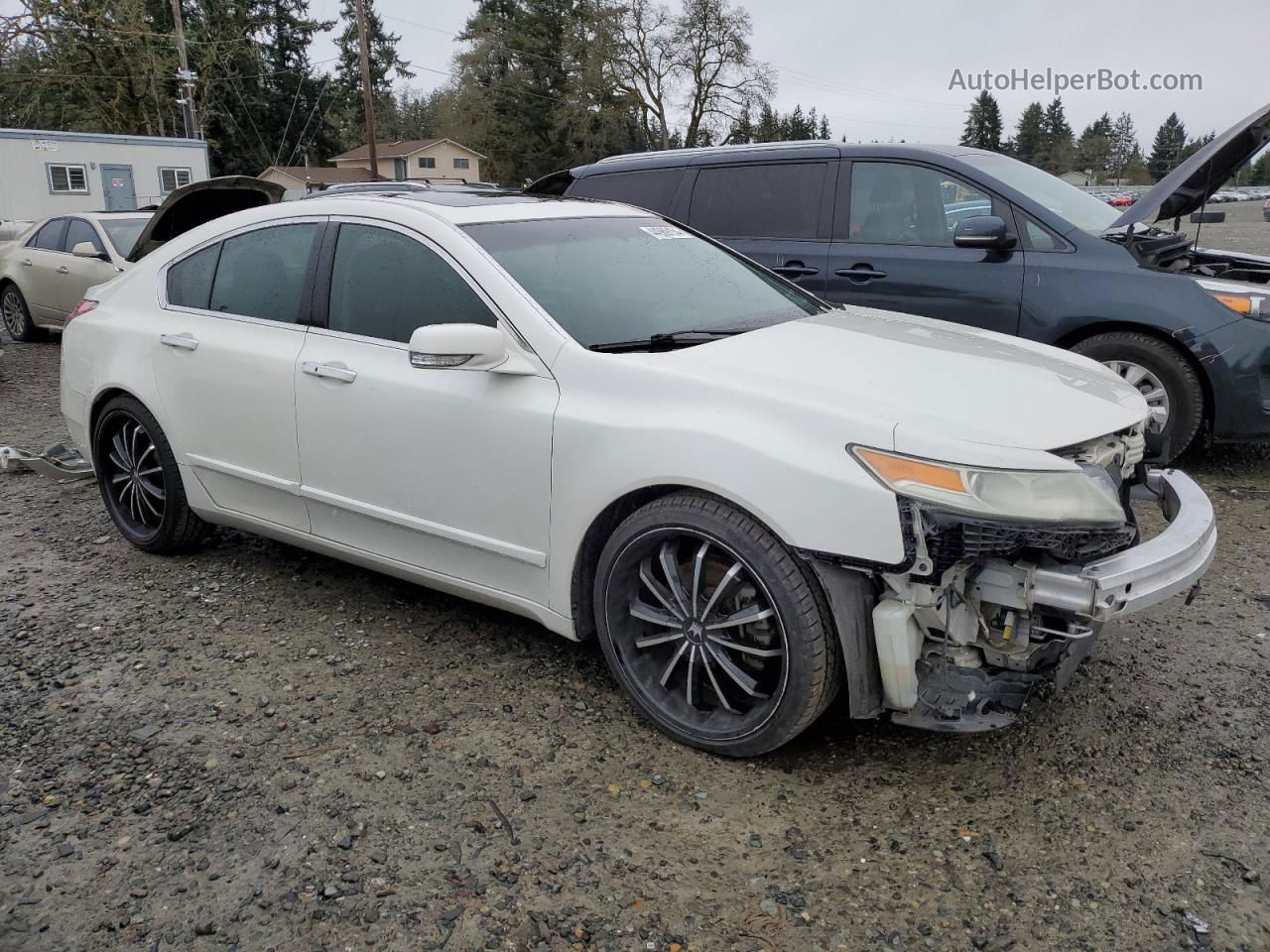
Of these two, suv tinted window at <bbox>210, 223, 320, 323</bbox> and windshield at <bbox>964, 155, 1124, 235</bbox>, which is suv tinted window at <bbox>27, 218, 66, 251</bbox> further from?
windshield at <bbox>964, 155, 1124, 235</bbox>

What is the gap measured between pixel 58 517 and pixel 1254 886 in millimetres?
5396

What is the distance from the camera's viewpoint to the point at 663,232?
13.9 feet

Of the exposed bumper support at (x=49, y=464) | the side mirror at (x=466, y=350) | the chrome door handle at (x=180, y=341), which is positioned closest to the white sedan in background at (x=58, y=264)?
the exposed bumper support at (x=49, y=464)

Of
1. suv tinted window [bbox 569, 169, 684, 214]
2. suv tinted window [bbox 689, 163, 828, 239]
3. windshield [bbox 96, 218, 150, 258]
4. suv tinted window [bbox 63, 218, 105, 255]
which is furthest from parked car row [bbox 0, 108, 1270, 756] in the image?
suv tinted window [bbox 63, 218, 105, 255]

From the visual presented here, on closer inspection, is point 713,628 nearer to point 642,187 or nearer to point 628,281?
point 628,281

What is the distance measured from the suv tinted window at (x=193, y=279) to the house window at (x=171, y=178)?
28667 millimetres

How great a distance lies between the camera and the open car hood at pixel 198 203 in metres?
7.21

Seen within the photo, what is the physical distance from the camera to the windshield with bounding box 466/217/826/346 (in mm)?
3459

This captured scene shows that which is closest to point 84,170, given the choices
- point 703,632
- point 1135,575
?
point 703,632

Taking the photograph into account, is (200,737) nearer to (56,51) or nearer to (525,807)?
(525,807)

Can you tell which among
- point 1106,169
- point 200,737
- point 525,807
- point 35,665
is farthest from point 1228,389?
point 1106,169

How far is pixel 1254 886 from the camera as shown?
2.48m

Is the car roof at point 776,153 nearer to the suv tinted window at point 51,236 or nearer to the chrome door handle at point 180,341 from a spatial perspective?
the chrome door handle at point 180,341

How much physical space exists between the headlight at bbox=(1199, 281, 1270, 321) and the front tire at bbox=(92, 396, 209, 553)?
17.0 feet
